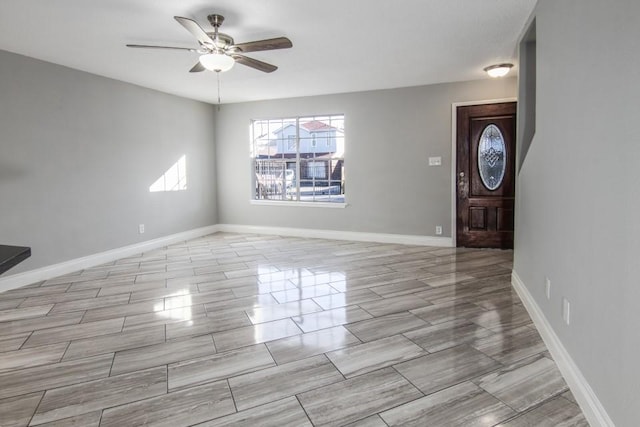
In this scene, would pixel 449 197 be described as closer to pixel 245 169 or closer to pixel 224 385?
pixel 245 169

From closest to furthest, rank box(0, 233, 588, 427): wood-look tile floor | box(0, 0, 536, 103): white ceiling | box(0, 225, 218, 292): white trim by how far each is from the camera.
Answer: box(0, 233, 588, 427): wood-look tile floor < box(0, 0, 536, 103): white ceiling < box(0, 225, 218, 292): white trim

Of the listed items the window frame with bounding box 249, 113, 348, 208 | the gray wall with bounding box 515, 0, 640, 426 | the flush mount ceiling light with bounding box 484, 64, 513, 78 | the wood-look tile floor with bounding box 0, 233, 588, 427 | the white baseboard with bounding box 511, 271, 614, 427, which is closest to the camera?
the gray wall with bounding box 515, 0, 640, 426

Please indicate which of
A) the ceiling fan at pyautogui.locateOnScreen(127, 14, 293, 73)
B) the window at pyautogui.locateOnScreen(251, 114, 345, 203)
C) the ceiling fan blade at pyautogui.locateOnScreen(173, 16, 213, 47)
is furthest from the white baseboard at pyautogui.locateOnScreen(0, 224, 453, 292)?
the ceiling fan blade at pyautogui.locateOnScreen(173, 16, 213, 47)

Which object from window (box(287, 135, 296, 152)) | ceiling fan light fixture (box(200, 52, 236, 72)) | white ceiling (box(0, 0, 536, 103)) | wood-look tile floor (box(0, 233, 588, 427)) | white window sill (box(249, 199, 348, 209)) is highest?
white ceiling (box(0, 0, 536, 103))

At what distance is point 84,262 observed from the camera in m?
4.63

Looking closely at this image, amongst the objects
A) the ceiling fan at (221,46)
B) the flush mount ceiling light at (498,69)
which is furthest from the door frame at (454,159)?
the ceiling fan at (221,46)

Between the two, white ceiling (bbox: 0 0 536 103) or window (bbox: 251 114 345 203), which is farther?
window (bbox: 251 114 345 203)

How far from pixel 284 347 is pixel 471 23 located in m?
3.07

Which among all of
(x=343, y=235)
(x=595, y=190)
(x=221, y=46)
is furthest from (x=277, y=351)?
(x=343, y=235)

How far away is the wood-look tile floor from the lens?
1.84 metres

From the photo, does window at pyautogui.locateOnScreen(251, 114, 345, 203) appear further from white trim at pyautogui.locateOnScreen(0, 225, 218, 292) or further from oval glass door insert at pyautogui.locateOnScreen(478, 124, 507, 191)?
oval glass door insert at pyautogui.locateOnScreen(478, 124, 507, 191)

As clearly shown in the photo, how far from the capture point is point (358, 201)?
6.20 meters

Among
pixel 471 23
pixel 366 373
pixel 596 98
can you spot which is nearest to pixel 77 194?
pixel 366 373

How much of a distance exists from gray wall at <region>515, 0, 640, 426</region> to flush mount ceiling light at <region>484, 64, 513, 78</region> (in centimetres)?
205
